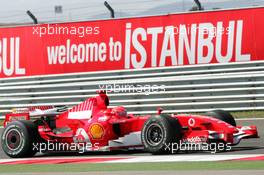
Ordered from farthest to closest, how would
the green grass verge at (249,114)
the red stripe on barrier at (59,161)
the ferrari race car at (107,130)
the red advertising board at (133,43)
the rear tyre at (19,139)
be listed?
the red advertising board at (133,43) → the green grass verge at (249,114) → the rear tyre at (19,139) → the ferrari race car at (107,130) → the red stripe on barrier at (59,161)

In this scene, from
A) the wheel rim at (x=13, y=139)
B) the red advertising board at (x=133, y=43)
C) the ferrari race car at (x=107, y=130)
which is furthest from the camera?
the red advertising board at (x=133, y=43)

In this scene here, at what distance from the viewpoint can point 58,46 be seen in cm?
2352

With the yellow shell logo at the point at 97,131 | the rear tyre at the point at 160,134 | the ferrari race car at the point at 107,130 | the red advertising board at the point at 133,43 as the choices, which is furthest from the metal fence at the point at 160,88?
the rear tyre at the point at 160,134

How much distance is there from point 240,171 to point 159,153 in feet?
10.9

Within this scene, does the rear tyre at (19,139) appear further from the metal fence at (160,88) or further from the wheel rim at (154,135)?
the metal fence at (160,88)

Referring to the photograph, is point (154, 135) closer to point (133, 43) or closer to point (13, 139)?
point (13, 139)

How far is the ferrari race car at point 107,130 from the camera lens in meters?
12.9

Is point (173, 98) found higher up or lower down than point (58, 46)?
lower down

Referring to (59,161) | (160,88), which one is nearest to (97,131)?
(59,161)

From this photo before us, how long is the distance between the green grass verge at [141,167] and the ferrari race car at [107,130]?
1357 millimetres

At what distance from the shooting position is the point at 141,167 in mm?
11086

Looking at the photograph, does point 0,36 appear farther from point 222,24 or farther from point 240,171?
point 240,171

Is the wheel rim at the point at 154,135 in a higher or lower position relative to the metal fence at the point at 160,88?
lower

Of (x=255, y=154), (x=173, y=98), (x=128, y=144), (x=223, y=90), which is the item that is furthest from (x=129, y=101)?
(x=255, y=154)
